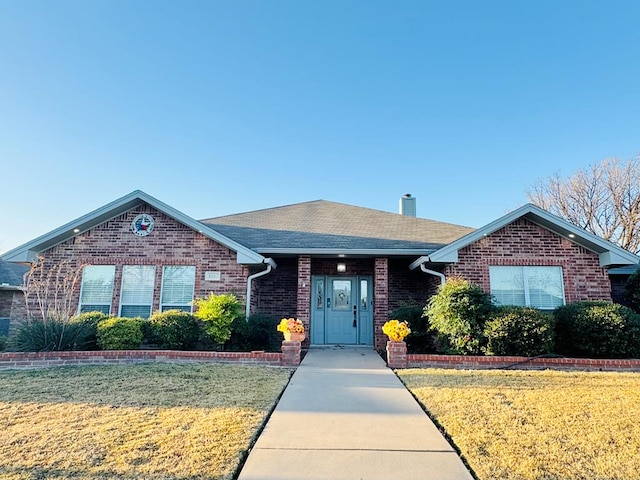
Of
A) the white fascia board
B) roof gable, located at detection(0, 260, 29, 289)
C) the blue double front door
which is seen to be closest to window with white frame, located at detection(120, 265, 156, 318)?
the blue double front door

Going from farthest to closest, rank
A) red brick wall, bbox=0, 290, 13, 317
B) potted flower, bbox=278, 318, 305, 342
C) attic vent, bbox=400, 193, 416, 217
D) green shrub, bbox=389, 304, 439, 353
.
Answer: attic vent, bbox=400, 193, 416, 217
red brick wall, bbox=0, 290, 13, 317
green shrub, bbox=389, 304, 439, 353
potted flower, bbox=278, 318, 305, 342

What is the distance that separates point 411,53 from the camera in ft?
43.2

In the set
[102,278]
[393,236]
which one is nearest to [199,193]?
[102,278]

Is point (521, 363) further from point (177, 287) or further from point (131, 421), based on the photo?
point (177, 287)

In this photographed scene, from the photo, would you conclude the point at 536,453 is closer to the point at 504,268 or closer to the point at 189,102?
the point at 504,268

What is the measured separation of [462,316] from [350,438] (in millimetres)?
5527

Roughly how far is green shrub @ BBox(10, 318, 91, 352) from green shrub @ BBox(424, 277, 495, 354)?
8.45 meters

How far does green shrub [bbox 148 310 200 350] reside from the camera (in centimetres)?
925

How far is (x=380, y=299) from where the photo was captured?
Answer: 35.9 feet

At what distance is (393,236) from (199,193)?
9618 millimetres

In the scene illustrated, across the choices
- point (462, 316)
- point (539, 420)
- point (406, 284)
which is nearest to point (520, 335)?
point (462, 316)

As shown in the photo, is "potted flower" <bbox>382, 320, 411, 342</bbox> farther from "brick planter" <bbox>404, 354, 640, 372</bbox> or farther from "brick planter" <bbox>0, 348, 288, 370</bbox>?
"brick planter" <bbox>0, 348, 288, 370</bbox>

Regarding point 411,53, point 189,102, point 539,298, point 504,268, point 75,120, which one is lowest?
point 539,298

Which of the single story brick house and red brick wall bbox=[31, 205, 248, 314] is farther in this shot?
red brick wall bbox=[31, 205, 248, 314]
